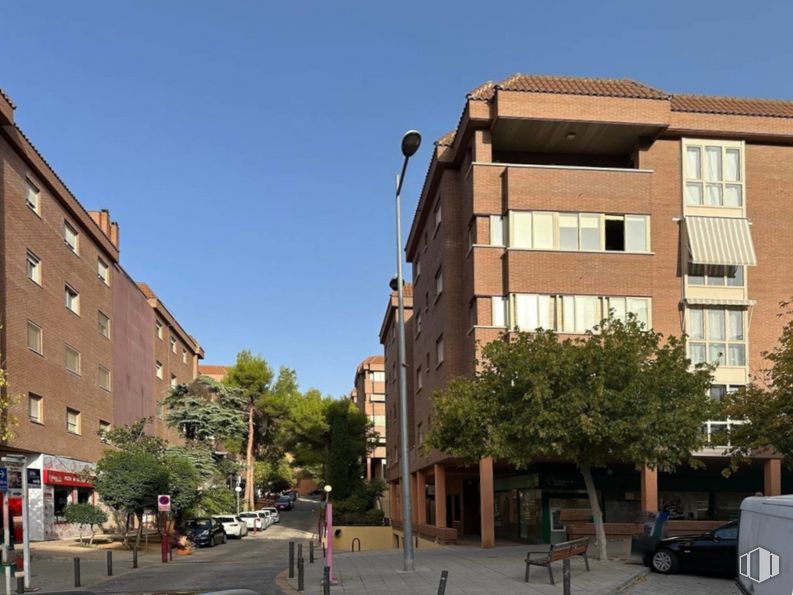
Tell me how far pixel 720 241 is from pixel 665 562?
15.4 meters

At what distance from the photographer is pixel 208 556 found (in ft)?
105

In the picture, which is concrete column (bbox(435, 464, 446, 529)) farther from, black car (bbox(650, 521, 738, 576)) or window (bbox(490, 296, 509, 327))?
black car (bbox(650, 521, 738, 576))

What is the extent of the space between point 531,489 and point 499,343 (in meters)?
14.8

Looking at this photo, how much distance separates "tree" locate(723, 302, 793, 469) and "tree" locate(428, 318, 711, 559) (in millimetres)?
2736

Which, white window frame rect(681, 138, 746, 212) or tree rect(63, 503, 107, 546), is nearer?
white window frame rect(681, 138, 746, 212)

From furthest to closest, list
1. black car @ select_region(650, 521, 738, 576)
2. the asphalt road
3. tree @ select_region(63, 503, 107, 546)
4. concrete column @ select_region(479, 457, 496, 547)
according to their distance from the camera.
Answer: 1. tree @ select_region(63, 503, 107, 546)
2. concrete column @ select_region(479, 457, 496, 547)
3. the asphalt road
4. black car @ select_region(650, 521, 738, 576)

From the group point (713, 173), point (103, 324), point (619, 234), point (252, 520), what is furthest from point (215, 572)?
point (252, 520)

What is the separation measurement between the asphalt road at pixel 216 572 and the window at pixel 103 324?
46.0 ft

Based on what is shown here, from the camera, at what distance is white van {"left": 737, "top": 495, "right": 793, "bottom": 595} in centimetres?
575

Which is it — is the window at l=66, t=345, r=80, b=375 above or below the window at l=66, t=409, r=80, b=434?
above

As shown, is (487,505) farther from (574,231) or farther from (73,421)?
(73,421)

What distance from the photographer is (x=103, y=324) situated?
4728 centimetres

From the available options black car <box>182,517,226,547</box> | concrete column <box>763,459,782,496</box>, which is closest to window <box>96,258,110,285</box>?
black car <box>182,517,226,547</box>

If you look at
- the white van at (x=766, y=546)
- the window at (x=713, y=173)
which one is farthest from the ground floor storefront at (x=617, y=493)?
the white van at (x=766, y=546)
